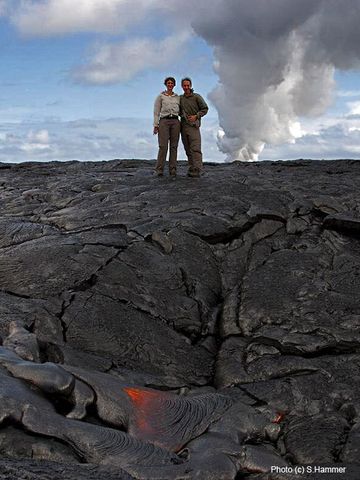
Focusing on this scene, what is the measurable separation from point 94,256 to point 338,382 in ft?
13.7

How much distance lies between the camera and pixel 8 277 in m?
8.88

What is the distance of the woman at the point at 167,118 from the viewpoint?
13453 millimetres

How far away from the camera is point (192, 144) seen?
14.1 metres

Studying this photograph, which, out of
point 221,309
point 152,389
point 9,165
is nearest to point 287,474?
point 152,389

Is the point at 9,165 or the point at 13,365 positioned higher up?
the point at 9,165

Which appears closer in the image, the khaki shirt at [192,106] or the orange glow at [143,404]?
the orange glow at [143,404]

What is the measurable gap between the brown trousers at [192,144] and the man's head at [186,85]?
79 centimetres

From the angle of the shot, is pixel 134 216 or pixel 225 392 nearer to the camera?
pixel 225 392

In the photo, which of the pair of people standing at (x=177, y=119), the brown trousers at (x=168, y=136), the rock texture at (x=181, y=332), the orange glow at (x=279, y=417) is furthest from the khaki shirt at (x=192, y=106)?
the orange glow at (x=279, y=417)

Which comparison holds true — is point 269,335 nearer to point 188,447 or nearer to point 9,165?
→ point 188,447

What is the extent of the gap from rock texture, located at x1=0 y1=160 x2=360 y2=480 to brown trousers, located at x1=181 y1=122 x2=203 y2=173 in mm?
→ 911

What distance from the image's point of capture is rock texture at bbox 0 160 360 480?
18.2 feet

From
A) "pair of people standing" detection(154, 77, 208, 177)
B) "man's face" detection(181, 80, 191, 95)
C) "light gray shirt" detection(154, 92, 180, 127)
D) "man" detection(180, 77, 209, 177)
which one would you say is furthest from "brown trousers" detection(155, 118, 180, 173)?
"man's face" detection(181, 80, 191, 95)

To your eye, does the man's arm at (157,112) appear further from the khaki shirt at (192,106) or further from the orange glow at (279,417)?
the orange glow at (279,417)
